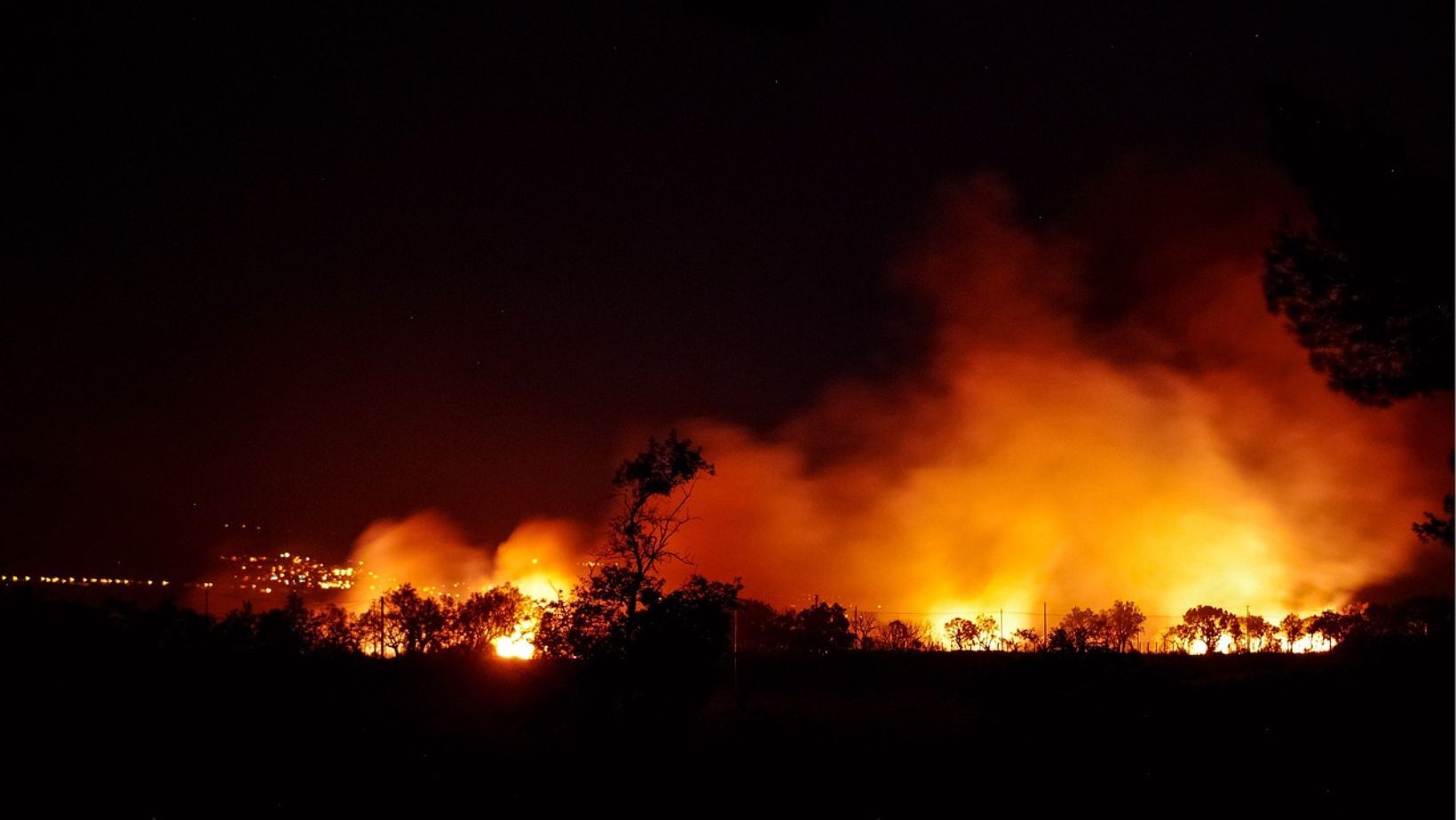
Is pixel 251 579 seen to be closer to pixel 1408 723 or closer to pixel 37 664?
pixel 37 664

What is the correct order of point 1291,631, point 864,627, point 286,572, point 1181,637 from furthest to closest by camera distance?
point 286,572 → point 1181,637 → point 1291,631 → point 864,627

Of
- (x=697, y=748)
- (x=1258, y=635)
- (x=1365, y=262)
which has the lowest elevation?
(x=697, y=748)

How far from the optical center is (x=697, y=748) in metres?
11.1

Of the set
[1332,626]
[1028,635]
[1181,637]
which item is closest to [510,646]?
[1028,635]

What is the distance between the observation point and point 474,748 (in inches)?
472

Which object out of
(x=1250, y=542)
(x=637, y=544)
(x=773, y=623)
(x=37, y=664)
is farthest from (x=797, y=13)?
(x=1250, y=542)

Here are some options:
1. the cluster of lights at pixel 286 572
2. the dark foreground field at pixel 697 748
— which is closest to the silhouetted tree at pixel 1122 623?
the dark foreground field at pixel 697 748

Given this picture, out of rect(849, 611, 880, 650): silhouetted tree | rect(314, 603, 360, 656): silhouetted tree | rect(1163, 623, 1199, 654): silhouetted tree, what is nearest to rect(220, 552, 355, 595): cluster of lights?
rect(314, 603, 360, 656): silhouetted tree

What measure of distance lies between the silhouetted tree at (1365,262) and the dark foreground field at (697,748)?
329 cm

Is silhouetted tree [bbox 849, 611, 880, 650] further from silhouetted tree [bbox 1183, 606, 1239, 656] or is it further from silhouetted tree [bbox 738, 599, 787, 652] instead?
silhouetted tree [bbox 1183, 606, 1239, 656]

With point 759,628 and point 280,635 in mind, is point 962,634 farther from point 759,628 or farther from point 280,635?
point 280,635

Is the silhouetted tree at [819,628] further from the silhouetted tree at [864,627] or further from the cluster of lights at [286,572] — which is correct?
the cluster of lights at [286,572]

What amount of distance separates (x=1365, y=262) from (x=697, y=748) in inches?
341

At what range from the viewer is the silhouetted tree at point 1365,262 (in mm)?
10133
